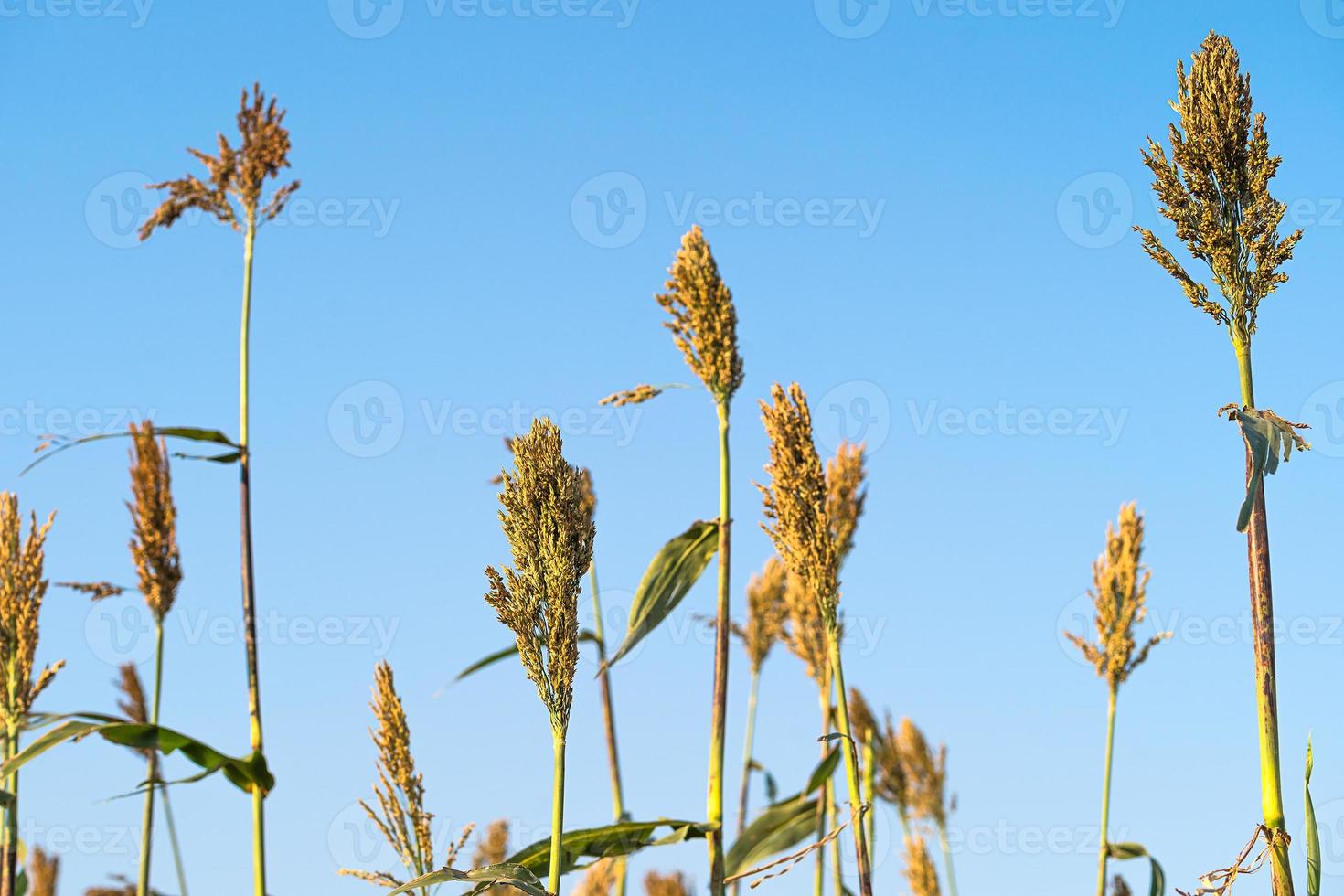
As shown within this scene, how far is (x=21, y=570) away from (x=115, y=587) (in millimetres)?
376

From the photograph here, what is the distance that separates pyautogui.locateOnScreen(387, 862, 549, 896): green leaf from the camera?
343cm

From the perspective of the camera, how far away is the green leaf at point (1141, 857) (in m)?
6.28

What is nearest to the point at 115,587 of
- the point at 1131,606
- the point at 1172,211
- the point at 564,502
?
the point at 564,502

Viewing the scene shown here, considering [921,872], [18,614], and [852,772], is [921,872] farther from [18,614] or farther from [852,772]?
[18,614]

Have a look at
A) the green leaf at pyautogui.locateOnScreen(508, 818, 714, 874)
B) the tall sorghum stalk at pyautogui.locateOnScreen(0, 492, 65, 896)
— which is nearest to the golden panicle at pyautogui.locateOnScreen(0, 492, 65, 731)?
the tall sorghum stalk at pyautogui.locateOnScreen(0, 492, 65, 896)

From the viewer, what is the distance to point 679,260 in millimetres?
4969

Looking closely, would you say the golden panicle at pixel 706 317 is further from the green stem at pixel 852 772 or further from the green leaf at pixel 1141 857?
the green leaf at pixel 1141 857

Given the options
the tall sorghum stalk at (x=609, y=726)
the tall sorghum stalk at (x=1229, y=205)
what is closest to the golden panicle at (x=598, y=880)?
the tall sorghum stalk at (x=609, y=726)

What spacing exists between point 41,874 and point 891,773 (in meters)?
5.86

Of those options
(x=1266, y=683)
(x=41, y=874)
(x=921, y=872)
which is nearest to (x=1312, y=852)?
(x=1266, y=683)

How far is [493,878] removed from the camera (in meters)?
3.50

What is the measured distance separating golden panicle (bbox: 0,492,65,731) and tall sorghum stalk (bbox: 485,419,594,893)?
2420 mm

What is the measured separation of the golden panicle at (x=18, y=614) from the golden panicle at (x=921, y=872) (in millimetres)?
4117

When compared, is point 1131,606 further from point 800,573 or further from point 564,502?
point 564,502
